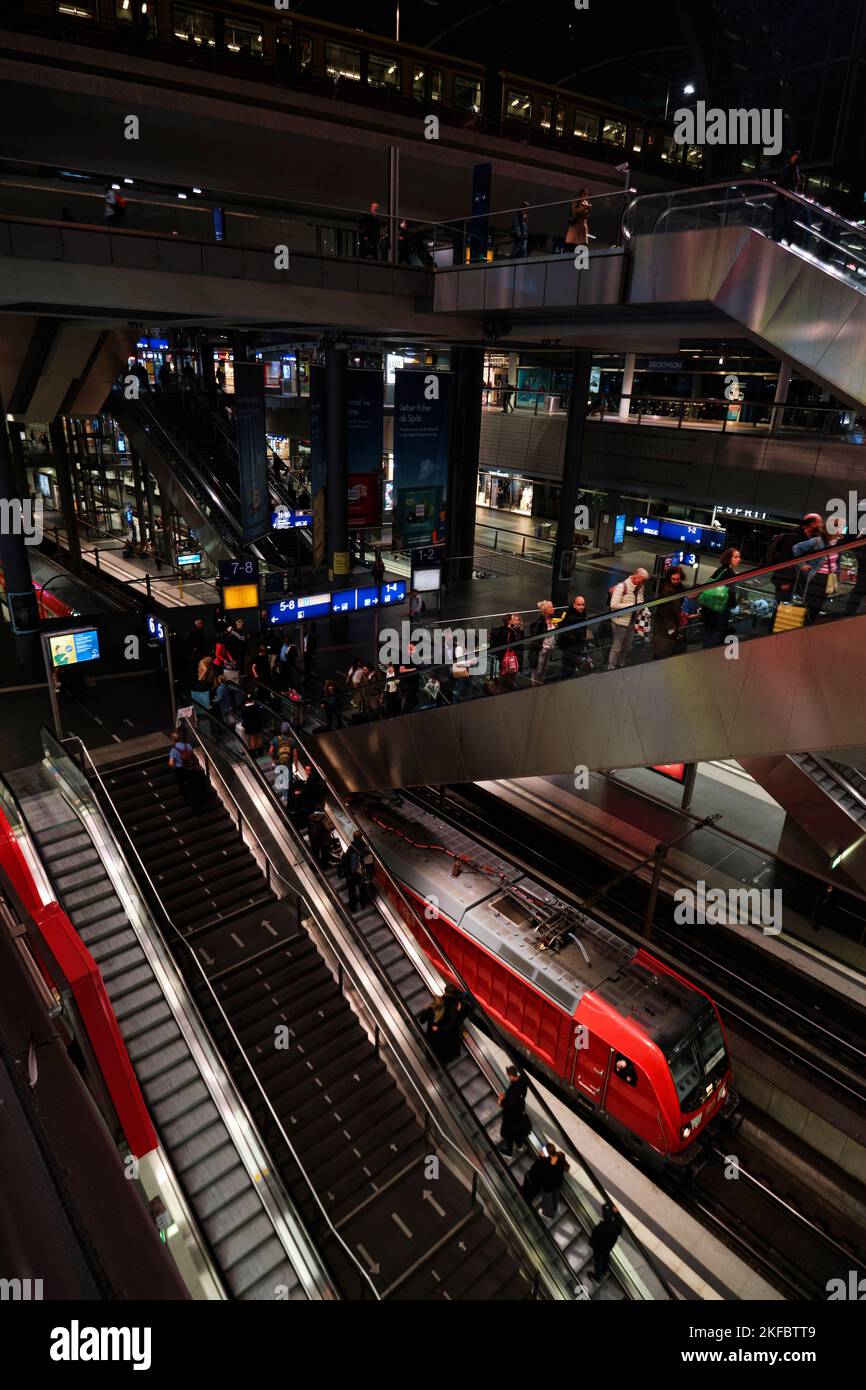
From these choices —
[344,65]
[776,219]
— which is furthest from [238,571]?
[344,65]

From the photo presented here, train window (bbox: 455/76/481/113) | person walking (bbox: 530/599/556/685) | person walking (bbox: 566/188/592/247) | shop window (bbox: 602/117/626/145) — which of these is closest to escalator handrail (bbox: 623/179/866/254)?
person walking (bbox: 566/188/592/247)

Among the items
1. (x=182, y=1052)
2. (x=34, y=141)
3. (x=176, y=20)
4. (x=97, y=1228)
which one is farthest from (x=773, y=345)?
(x=34, y=141)

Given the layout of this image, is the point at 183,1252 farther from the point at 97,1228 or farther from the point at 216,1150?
the point at 97,1228

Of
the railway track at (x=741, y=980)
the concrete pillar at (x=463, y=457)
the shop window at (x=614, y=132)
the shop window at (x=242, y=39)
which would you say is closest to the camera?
the railway track at (x=741, y=980)

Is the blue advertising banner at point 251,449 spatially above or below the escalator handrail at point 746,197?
below

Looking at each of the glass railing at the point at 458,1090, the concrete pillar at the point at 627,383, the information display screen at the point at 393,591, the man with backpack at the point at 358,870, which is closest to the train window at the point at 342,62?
the information display screen at the point at 393,591

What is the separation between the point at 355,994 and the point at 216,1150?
7.38 feet

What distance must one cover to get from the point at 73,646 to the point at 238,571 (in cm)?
418

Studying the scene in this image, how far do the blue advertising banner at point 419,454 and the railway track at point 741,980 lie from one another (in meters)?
8.35

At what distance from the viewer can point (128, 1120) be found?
273 inches

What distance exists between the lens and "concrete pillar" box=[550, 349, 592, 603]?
69.4ft

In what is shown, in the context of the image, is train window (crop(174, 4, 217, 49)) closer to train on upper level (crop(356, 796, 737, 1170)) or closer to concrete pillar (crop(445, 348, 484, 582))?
concrete pillar (crop(445, 348, 484, 582))

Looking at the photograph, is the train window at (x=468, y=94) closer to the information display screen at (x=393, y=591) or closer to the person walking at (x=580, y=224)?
the person walking at (x=580, y=224)

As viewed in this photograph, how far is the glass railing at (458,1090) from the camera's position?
7.43 metres
